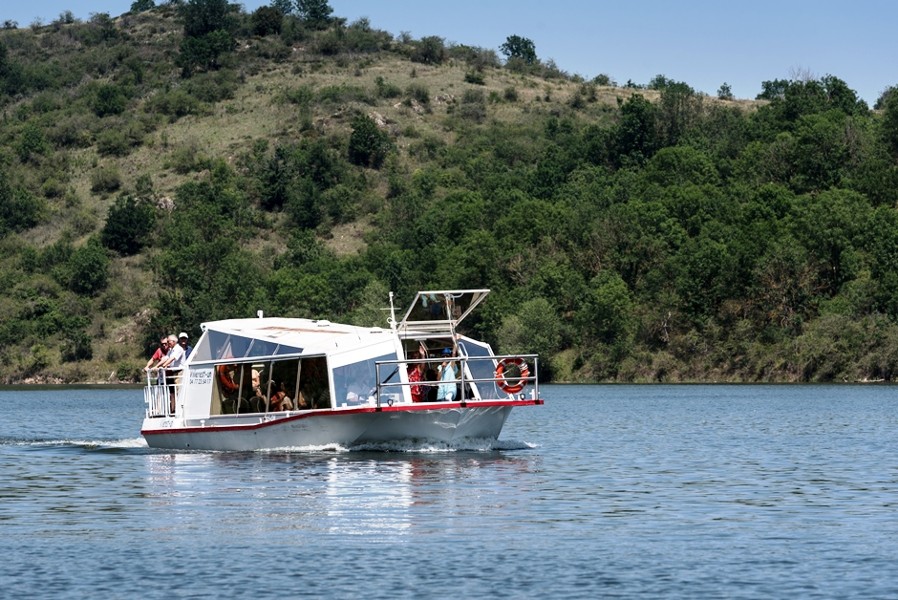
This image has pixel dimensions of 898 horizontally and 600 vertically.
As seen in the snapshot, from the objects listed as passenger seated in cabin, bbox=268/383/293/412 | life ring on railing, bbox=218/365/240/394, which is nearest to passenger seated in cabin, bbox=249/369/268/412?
passenger seated in cabin, bbox=268/383/293/412

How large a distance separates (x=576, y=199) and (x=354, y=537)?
132 meters

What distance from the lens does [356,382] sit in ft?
159

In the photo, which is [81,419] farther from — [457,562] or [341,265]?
[341,265]

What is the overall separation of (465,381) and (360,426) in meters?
3.43

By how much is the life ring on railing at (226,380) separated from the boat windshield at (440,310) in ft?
18.1

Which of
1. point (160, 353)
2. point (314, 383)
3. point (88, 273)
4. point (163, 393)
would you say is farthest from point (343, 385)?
point (88, 273)

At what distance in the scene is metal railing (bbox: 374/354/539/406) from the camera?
47.1 m

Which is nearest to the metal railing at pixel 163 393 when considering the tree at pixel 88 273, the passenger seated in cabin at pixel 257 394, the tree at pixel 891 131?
the passenger seated in cabin at pixel 257 394

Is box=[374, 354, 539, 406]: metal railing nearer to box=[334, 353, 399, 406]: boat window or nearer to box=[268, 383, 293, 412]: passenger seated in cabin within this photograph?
box=[334, 353, 399, 406]: boat window

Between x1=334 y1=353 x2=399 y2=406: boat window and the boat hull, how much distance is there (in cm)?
55

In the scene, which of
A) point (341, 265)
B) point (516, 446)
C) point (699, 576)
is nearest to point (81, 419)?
Result: point (516, 446)

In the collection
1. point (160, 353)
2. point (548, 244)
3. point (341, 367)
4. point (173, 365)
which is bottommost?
point (341, 367)

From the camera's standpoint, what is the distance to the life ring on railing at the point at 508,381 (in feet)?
161

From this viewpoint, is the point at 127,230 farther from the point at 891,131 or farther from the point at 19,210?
the point at 891,131
